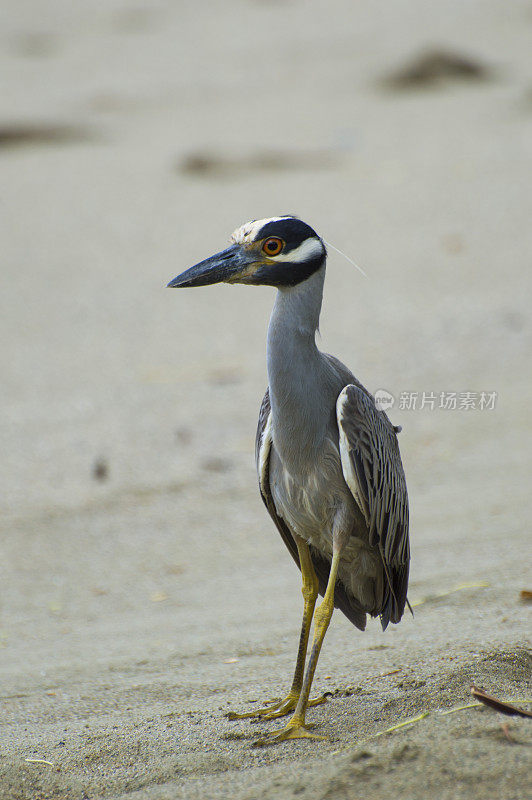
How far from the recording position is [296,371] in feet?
11.6

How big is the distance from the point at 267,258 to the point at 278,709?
5.94 ft

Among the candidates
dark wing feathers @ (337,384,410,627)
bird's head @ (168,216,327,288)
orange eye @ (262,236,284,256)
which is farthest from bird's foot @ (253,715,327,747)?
orange eye @ (262,236,284,256)

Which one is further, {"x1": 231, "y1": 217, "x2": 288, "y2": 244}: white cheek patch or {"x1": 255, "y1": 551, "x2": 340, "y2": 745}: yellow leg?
{"x1": 231, "y1": 217, "x2": 288, "y2": 244}: white cheek patch

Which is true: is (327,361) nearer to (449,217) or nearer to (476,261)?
(476,261)

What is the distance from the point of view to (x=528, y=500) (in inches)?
230

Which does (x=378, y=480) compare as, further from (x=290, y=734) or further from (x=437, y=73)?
(x=437, y=73)

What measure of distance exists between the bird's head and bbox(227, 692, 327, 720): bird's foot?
1673mm

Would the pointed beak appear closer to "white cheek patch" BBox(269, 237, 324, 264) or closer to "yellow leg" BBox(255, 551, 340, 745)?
"white cheek patch" BBox(269, 237, 324, 264)

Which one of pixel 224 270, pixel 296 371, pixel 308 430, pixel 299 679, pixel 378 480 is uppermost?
pixel 224 270

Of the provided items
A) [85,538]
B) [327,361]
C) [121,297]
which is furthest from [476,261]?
[327,361]

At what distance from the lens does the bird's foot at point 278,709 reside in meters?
3.61

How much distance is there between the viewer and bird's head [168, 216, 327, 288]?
351 cm

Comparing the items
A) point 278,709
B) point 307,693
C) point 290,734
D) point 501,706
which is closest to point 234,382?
point 278,709

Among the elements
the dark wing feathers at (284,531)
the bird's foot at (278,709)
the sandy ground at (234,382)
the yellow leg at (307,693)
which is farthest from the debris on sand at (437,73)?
the bird's foot at (278,709)
